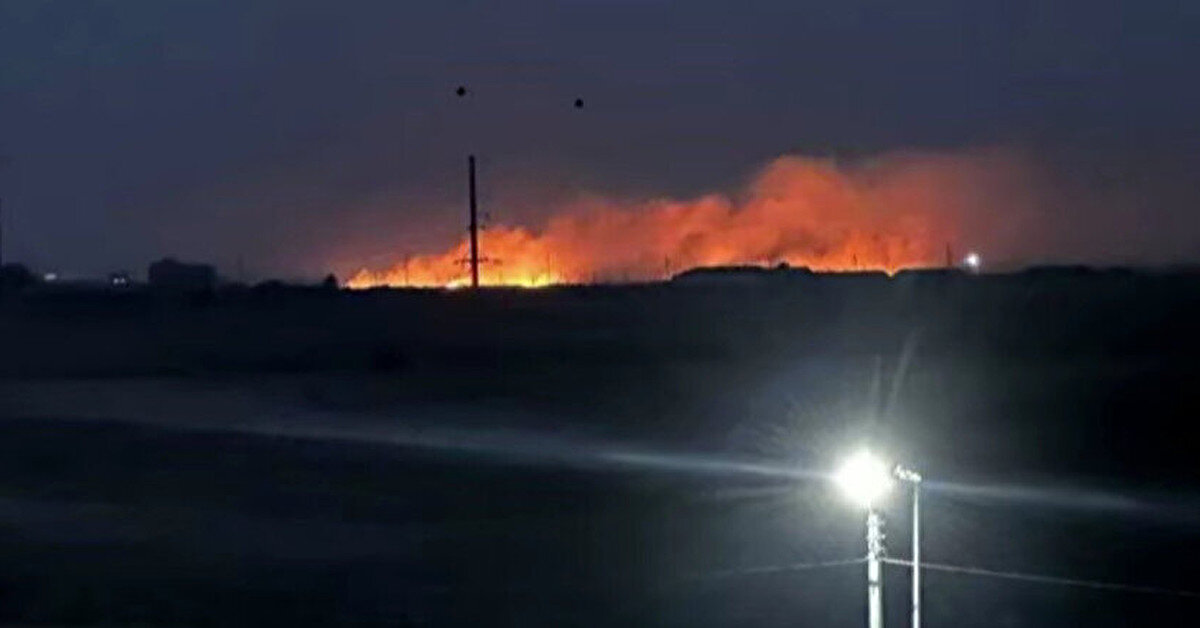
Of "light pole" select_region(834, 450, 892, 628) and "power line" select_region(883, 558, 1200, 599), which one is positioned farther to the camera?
"power line" select_region(883, 558, 1200, 599)

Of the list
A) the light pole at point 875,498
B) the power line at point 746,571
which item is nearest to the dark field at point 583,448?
the power line at point 746,571

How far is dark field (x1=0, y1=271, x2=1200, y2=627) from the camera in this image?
3275 cm

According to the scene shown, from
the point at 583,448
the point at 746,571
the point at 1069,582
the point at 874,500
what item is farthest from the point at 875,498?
the point at 583,448

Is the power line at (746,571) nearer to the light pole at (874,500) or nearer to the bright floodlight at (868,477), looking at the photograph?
the bright floodlight at (868,477)

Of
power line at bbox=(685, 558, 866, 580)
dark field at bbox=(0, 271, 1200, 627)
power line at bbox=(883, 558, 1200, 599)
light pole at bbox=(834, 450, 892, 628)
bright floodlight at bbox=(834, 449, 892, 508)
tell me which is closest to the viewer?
light pole at bbox=(834, 450, 892, 628)

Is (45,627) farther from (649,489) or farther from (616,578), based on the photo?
(649,489)

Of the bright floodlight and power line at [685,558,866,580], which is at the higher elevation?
the bright floodlight

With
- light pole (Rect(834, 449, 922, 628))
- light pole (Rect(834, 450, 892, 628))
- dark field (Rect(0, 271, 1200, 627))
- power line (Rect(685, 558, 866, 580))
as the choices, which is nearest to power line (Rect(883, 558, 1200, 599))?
dark field (Rect(0, 271, 1200, 627))

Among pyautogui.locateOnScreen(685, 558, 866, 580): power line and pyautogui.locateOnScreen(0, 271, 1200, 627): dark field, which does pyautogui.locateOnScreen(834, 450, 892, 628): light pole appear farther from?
pyautogui.locateOnScreen(685, 558, 866, 580): power line

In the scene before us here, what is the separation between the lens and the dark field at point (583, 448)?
32.8m

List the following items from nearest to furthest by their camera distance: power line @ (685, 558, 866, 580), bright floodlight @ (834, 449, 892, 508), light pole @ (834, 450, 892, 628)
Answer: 1. light pole @ (834, 450, 892, 628)
2. bright floodlight @ (834, 449, 892, 508)
3. power line @ (685, 558, 866, 580)

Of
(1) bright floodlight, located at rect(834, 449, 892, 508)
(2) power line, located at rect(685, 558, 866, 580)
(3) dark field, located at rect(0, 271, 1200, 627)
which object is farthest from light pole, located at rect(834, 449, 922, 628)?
(2) power line, located at rect(685, 558, 866, 580)

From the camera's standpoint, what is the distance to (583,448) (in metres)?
47.3

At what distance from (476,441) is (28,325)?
54.0 ft
